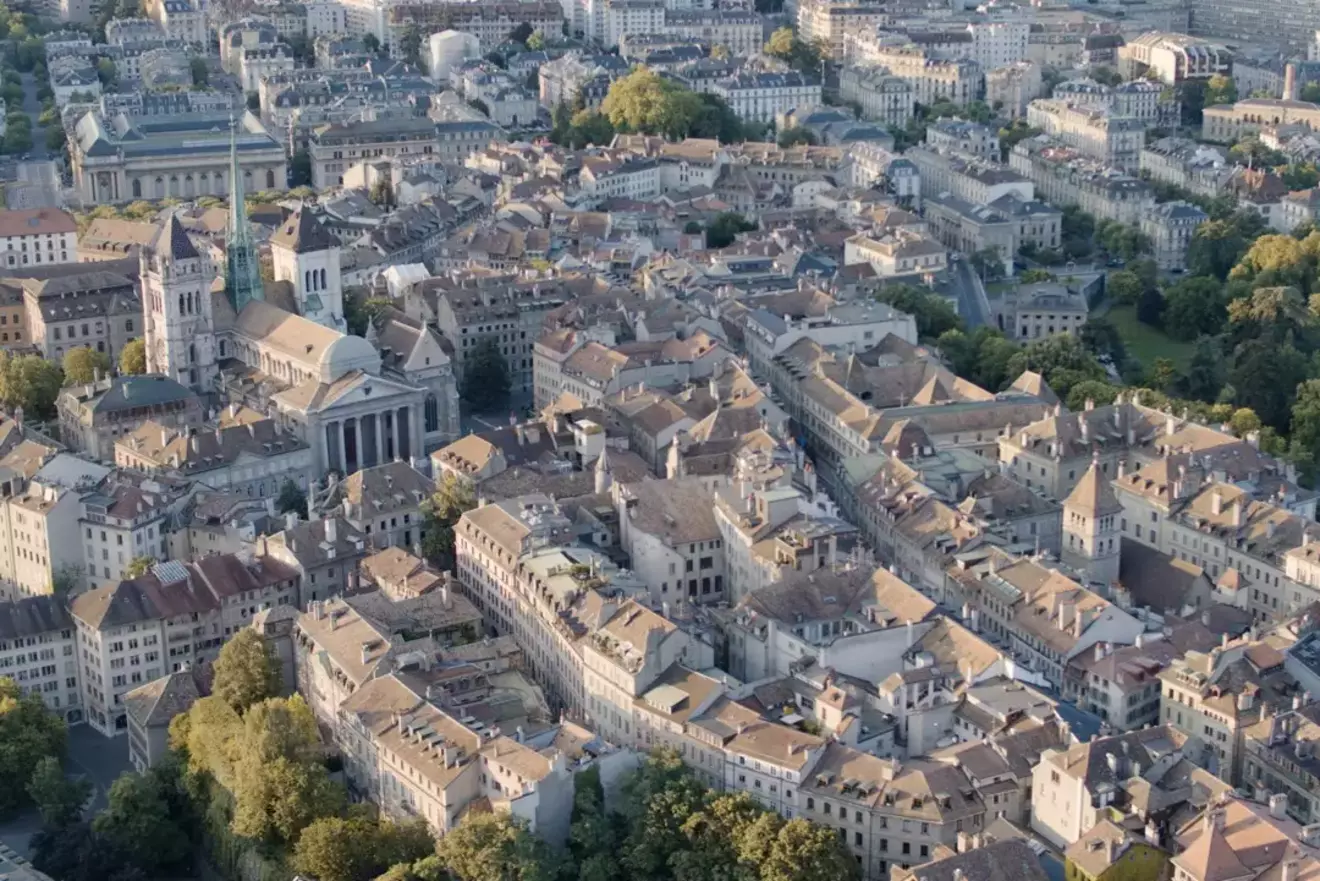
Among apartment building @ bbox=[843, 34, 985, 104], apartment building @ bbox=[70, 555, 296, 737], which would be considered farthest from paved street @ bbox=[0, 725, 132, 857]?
apartment building @ bbox=[843, 34, 985, 104]

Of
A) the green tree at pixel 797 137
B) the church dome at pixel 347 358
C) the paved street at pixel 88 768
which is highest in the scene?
the church dome at pixel 347 358

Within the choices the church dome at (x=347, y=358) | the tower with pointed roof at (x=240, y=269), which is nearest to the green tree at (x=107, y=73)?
Result: the tower with pointed roof at (x=240, y=269)

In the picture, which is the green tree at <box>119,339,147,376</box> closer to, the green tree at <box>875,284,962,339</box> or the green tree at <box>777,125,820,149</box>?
the green tree at <box>875,284,962,339</box>

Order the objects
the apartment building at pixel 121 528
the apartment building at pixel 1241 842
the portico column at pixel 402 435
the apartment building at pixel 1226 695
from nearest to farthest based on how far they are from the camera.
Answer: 1. the apartment building at pixel 1241 842
2. the apartment building at pixel 1226 695
3. the apartment building at pixel 121 528
4. the portico column at pixel 402 435

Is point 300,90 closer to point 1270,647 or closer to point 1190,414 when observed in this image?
point 1190,414

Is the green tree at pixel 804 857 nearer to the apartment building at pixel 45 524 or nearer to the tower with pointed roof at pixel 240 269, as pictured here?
the apartment building at pixel 45 524

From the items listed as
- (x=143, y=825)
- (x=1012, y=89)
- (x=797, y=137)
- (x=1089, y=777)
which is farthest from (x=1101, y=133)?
(x=143, y=825)

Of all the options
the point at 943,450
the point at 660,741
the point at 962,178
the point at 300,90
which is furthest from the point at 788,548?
the point at 300,90
